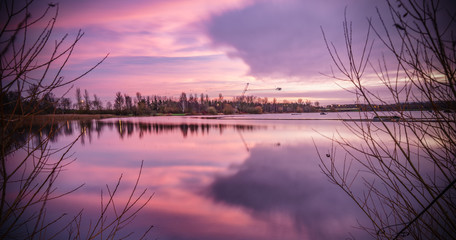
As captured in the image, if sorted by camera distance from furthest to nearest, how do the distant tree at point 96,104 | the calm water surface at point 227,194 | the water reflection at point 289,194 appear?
the distant tree at point 96,104, the water reflection at point 289,194, the calm water surface at point 227,194

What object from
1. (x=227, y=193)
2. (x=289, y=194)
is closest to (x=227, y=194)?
(x=227, y=193)

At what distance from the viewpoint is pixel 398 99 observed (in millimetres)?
1935

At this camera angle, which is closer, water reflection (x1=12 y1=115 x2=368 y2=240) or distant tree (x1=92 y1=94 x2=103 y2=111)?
water reflection (x1=12 y1=115 x2=368 y2=240)

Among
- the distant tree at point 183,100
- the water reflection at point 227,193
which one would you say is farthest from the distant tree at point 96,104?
the water reflection at point 227,193

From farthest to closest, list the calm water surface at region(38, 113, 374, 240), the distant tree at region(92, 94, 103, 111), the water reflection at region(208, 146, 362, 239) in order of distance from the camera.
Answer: the distant tree at region(92, 94, 103, 111) → the water reflection at region(208, 146, 362, 239) → the calm water surface at region(38, 113, 374, 240)

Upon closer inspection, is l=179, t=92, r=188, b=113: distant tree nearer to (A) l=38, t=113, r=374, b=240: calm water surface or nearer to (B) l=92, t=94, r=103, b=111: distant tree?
(B) l=92, t=94, r=103, b=111: distant tree

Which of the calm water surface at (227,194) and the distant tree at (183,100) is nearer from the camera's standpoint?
the calm water surface at (227,194)

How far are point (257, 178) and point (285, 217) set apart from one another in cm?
335

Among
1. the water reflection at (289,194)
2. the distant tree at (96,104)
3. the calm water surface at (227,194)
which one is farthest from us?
the distant tree at (96,104)

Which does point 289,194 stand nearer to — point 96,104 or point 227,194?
point 227,194

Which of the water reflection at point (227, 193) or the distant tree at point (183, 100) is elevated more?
the distant tree at point (183, 100)

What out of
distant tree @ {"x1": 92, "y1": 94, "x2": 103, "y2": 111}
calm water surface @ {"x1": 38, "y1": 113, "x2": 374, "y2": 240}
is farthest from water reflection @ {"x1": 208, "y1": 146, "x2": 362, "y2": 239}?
distant tree @ {"x1": 92, "y1": 94, "x2": 103, "y2": 111}

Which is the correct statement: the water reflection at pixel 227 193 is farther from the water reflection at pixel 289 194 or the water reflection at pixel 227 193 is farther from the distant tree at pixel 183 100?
the distant tree at pixel 183 100

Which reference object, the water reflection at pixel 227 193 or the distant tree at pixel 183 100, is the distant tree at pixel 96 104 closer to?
the distant tree at pixel 183 100
